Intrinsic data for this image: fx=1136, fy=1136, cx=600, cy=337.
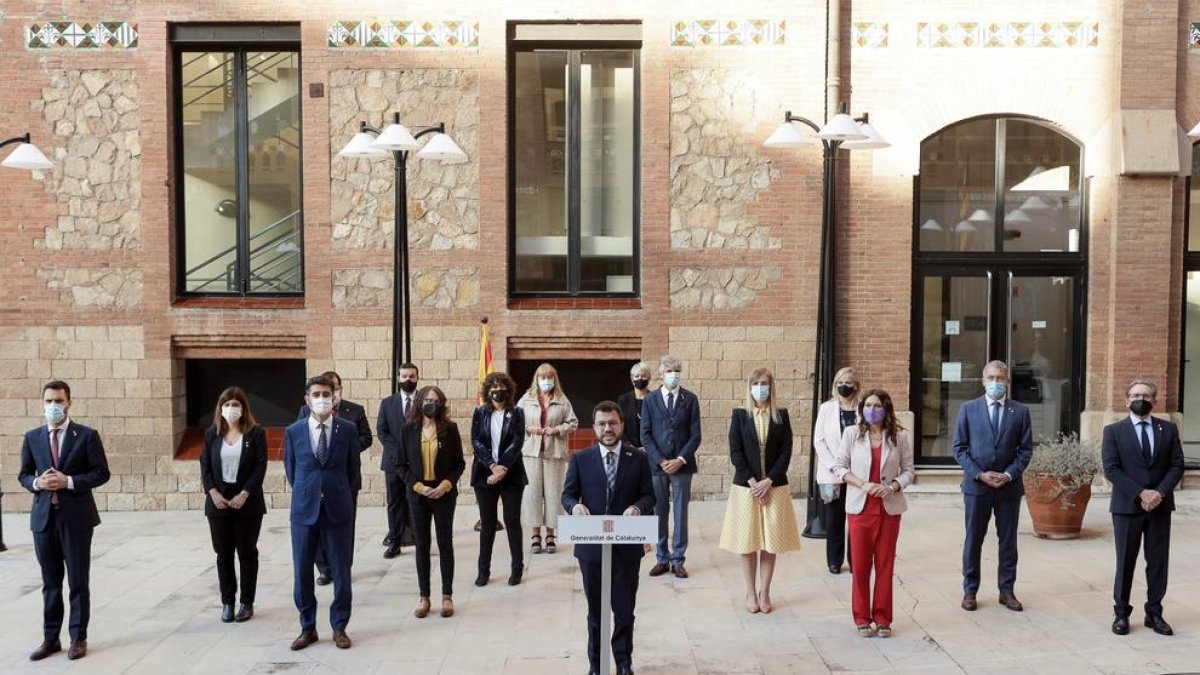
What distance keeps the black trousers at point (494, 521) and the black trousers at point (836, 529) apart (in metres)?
3.01

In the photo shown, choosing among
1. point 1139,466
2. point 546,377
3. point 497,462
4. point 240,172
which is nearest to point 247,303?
point 240,172

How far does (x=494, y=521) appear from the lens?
35.3 ft

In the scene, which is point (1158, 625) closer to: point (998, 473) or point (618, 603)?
point (998, 473)

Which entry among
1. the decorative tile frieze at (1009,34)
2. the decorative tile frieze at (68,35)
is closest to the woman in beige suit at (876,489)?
the decorative tile frieze at (1009,34)

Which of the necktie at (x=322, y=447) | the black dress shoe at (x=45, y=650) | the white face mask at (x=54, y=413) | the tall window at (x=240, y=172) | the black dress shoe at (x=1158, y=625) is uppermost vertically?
the tall window at (x=240, y=172)

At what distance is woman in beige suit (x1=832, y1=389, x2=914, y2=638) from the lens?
888 centimetres

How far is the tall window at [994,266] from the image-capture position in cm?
1528

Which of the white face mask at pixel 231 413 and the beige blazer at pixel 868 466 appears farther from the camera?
the white face mask at pixel 231 413

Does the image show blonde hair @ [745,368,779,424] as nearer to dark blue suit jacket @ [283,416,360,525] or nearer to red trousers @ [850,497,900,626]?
red trousers @ [850,497,900,626]

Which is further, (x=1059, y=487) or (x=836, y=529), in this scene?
(x=1059, y=487)

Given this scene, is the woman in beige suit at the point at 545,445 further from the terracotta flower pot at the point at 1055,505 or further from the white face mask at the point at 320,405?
the terracotta flower pot at the point at 1055,505

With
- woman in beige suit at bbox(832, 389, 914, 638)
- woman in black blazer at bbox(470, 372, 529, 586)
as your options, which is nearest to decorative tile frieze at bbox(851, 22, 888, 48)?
woman in black blazer at bbox(470, 372, 529, 586)

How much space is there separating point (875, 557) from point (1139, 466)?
88.1 inches

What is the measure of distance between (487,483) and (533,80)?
6800mm
